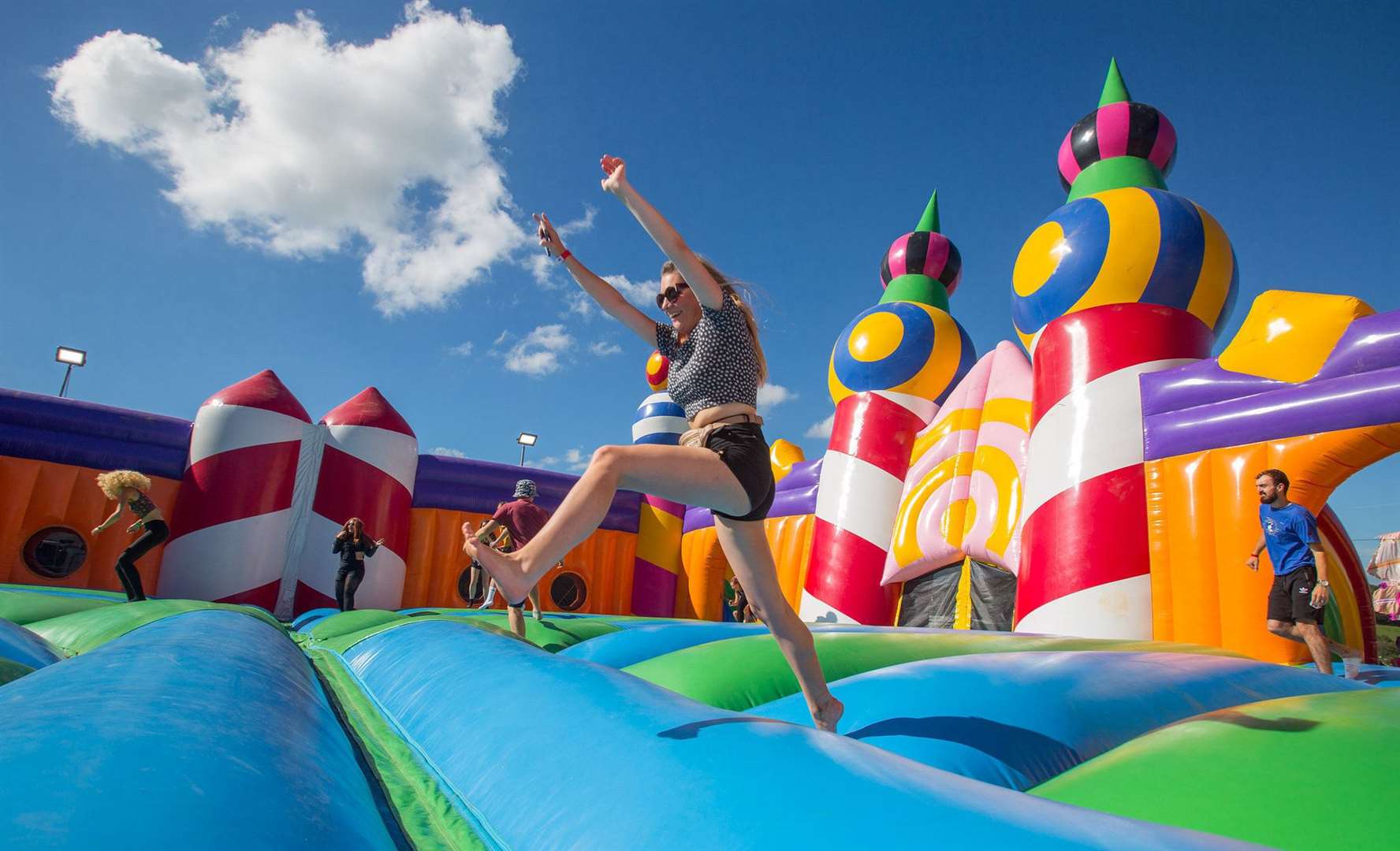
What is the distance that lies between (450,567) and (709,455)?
21.7 ft

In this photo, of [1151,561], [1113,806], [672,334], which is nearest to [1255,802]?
[1113,806]

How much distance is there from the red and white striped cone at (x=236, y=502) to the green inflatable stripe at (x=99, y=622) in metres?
2.82

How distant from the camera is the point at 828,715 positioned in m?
1.60

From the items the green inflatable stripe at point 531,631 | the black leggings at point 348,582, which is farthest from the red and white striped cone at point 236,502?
the green inflatable stripe at point 531,631

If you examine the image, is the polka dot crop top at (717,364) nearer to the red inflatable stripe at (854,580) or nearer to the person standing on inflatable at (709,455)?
the person standing on inflatable at (709,455)

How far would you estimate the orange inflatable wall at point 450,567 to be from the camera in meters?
7.34

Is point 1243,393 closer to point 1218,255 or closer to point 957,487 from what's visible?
point 1218,255

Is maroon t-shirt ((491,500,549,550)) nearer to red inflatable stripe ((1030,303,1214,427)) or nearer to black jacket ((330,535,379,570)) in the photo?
black jacket ((330,535,379,570))

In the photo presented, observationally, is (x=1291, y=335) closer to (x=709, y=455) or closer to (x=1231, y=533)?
(x=1231, y=533)

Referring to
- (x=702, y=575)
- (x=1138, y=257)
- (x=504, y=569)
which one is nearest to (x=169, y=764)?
(x=504, y=569)

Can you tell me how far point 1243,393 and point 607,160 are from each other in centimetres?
335

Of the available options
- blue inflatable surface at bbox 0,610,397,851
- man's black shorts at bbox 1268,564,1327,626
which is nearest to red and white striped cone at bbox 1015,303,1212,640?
man's black shorts at bbox 1268,564,1327,626

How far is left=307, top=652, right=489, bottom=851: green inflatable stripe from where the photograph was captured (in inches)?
48.0

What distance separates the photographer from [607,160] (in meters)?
1.65
